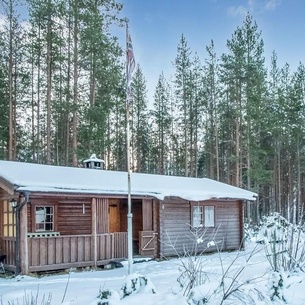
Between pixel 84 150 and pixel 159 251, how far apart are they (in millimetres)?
8958

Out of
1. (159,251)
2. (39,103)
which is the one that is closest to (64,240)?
(159,251)

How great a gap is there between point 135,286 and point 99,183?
28.2 feet

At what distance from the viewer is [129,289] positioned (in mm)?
6230

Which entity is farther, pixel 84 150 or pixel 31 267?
pixel 84 150

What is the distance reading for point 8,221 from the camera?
1355 cm

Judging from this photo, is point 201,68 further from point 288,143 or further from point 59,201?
point 59,201

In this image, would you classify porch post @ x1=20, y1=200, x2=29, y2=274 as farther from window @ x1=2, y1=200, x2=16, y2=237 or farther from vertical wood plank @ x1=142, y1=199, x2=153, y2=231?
vertical wood plank @ x1=142, y1=199, x2=153, y2=231

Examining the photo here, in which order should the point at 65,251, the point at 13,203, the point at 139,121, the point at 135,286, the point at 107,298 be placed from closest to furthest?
the point at 107,298 → the point at 135,286 → the point at 13,203 → the point at 65,251 → the point at 139,121

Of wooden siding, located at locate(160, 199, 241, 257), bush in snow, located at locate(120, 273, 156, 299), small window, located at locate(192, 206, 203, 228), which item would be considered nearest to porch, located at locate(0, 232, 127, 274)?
wooden siding, located at locate(160, 199, 241, 257)

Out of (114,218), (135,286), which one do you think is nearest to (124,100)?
A: (114,218)

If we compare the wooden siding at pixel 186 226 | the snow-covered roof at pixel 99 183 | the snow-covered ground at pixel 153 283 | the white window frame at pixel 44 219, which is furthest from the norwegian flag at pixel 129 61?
the wooden siding at pixel 186 226

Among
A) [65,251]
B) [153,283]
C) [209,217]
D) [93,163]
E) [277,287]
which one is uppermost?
[93,163]

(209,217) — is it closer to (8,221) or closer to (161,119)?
(8,221)

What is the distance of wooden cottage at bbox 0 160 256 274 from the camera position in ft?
40.9
